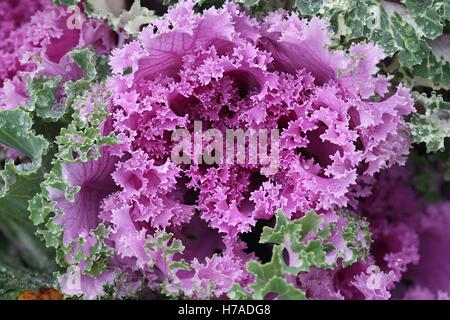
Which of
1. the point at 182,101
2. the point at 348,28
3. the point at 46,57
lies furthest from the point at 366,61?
the point at 46,57

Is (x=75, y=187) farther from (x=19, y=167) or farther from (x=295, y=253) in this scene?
(x=295, y=253)

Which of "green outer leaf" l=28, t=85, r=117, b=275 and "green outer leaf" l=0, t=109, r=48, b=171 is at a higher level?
"green outer leaf" l=0, t=109, r=48, b=171

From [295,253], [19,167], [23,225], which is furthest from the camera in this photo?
[23,225]

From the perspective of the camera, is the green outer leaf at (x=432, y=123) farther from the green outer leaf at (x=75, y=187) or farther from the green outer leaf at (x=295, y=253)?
Result: the green outer leaf at (x=75, y=187)

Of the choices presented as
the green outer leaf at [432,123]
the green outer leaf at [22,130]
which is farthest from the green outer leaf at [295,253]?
the green outer leaf at [22,130]

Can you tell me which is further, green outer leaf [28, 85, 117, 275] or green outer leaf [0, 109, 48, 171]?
green outer leaf [0, 109, 48, 171]

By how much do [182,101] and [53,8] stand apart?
54cm

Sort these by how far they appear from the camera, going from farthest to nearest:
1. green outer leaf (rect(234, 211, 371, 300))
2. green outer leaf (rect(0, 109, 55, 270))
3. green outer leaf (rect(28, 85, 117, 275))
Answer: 1. green outer leaf (rect(0, 109, 55, 270))
2. green outer leaf (rect(28, 85, 117, 275))
3. green outer leaf (rect(234, 211, 371, 300))

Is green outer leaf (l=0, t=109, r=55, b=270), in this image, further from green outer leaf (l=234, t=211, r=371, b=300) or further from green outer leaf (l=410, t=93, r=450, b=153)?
green outer leaf (l=410, t=93, r=450, b=153)

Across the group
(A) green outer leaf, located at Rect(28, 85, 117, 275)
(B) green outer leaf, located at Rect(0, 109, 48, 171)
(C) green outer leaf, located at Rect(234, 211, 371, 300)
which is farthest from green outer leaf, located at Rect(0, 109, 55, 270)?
(C) green outer leaf, located at Rect(234, 211, 371, 300)

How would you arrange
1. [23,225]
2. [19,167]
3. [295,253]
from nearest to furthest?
[295,253]
[19,167]
[23,225]

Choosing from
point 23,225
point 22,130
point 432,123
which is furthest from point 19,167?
point 432,123

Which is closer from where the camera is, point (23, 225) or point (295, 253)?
point (295, 253)

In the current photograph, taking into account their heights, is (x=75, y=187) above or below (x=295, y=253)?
above
